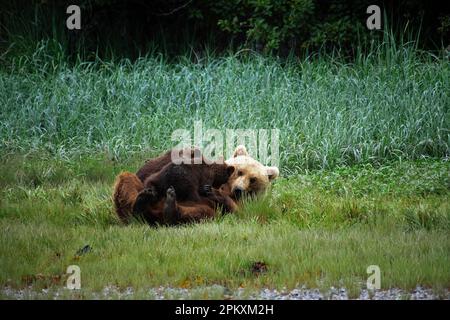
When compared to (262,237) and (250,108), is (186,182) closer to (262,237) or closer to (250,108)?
(262,237)

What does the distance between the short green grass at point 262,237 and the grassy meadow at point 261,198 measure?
17 millimetres

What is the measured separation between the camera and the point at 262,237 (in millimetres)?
6145

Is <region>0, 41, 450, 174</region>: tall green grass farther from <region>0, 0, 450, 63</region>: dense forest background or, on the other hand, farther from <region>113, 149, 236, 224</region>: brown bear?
<region>113, 149, 236, 224</region>: brown bear

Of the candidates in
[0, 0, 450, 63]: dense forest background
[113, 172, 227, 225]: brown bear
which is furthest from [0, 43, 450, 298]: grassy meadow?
[0, 0, 450, 63]: dense forest background

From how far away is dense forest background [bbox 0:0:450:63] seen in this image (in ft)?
42.4

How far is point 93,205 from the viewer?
7.11 meters

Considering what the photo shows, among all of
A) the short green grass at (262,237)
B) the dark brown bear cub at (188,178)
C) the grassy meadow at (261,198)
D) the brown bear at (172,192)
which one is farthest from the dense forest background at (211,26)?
the brown bear at (172,192)

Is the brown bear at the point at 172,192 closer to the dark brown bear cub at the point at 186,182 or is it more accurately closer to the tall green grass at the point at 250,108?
the dark brown bear cub at the point at 186,182

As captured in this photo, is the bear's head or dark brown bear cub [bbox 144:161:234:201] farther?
the bear's head

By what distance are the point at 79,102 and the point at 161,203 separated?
4615 millimetres

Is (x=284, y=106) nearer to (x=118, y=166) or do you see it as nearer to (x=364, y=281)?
(x=118, y=166)

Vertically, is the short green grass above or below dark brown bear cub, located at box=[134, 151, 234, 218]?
below

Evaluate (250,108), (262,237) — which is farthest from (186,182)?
(250,108)

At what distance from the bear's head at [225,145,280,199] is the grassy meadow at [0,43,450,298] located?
0.54ft
